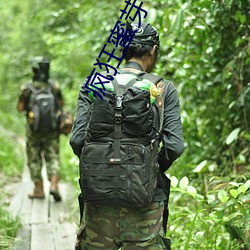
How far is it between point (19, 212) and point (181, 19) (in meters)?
3.45

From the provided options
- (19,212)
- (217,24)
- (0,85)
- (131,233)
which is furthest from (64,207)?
(0,85)

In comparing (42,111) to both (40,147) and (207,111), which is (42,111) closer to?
(40,147)

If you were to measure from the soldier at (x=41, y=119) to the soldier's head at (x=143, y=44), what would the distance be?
12.7 feet

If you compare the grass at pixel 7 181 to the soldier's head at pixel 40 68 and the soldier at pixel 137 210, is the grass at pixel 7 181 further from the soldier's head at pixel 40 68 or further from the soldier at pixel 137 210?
the soldier at pixel 137 210

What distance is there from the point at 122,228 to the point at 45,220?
357 centimetres

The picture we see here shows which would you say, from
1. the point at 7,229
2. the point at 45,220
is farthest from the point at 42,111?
the point at 7,229

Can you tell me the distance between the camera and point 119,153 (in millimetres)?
2834

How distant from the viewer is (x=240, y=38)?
4875 millimetres

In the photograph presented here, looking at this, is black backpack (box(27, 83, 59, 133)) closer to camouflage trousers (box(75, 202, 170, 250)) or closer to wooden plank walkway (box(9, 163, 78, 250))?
wooden plank walkway (box(9, 163, 78, 250))

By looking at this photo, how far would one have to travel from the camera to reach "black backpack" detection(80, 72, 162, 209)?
2822 millimetres

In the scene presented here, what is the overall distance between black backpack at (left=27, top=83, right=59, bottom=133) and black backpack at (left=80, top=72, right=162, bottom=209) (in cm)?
407

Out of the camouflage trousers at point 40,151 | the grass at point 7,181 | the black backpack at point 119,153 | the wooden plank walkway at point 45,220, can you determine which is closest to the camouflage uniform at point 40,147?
the camouflage trousers at point 40,151

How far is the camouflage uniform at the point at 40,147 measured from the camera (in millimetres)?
7082

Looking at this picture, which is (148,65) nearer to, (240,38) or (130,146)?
Answer: (130,146)
